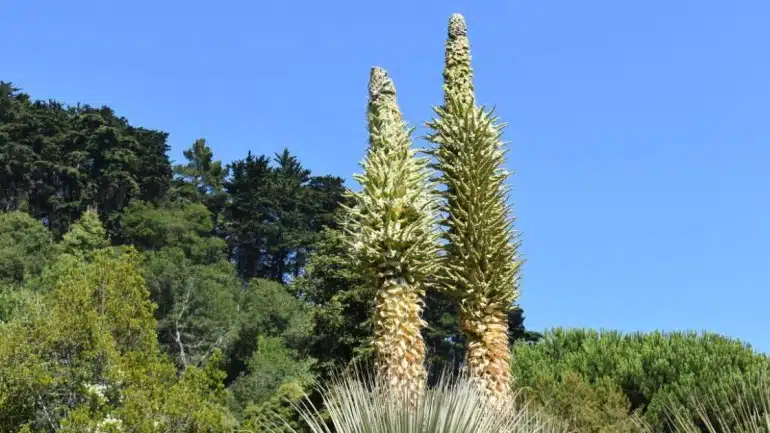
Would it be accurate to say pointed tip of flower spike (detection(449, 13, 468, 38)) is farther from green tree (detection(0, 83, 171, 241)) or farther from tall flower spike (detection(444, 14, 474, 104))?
→ green tree (detection(0, 83, 171, 241))

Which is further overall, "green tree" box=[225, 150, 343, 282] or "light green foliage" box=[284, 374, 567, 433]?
"green tree" box=[225, 150, 343, 282]

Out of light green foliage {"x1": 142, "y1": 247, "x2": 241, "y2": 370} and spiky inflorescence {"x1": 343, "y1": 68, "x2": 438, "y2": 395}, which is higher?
light green foliage {"x1": 142, "y1": 247, "x2": 241, "y2": 370}

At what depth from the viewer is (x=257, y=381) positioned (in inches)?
1594

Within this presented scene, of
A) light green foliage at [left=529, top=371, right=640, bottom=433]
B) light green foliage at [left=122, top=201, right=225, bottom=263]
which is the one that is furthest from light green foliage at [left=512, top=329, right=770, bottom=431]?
light green foliage at [left=122, top=201, right=225, bottom=263]

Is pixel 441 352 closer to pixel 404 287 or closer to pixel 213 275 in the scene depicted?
pixel 213 275

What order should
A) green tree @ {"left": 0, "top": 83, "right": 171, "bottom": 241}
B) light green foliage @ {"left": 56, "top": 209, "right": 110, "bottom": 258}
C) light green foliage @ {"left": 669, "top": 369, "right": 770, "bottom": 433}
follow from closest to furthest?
light green foliage @ {"left": 669, "top": 369, "right": 770, "bottom": 433} → light green foliage @ {"left": 56, "top": 209, "right": 110, "bottom": 258} → green tree @ {"left": 0, "top": 83, "right": 171, "bottom": 241}

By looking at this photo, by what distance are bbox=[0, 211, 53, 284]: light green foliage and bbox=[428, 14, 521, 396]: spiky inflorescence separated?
4111cm

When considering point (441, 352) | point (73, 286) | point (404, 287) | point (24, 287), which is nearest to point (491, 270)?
point (404, 287)

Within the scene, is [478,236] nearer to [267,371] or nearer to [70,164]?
[267,371]

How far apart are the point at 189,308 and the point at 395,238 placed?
39365 millimetres

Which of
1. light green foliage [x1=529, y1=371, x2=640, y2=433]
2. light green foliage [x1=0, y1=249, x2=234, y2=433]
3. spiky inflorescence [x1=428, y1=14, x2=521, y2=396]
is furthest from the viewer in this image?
light green foliage [x1=529, y1=371, x2=640, y2=433]

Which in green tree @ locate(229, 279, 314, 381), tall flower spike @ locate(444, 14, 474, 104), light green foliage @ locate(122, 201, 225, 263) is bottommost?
tall flower spike @ locate(444, 14, 474, 104)

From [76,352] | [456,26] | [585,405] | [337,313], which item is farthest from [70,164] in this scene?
[456,26]

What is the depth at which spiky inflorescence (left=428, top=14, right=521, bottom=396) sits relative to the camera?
1113 centimetres
